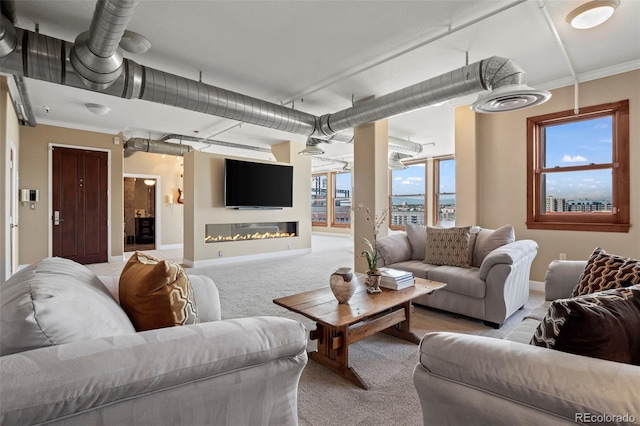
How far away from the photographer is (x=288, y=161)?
759 cm

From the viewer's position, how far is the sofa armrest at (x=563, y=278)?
216 cm

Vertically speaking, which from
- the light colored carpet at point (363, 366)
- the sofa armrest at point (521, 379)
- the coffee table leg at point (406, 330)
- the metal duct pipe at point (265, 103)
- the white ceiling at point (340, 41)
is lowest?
the light colored carpet at point (363, 366)

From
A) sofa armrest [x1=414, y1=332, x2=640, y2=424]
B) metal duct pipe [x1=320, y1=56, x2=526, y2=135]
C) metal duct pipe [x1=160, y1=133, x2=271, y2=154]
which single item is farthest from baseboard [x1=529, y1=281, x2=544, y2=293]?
metal duct pipe [x1=160, y1=133, x2=271, y2=154]

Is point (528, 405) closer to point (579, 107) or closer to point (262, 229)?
point (579, 107)

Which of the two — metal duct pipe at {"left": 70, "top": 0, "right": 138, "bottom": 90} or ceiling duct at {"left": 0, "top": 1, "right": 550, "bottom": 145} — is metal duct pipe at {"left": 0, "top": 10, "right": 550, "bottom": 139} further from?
metal duct pipe at {"left": 70, "top": 0, "right": 138, "bottom": 90}

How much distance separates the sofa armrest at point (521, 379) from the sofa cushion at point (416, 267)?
92.0 inches

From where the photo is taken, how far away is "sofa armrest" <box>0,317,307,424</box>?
2.40 feet

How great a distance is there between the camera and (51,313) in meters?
0.88

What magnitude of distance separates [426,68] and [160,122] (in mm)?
4806

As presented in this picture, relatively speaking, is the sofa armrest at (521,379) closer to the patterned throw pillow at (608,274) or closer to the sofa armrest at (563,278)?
the patterned throw pillow at (608,274)

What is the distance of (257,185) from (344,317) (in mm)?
5229

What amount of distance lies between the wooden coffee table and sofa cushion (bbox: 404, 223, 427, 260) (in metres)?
1.37

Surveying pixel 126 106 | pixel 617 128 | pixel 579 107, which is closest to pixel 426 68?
pixel 579 107

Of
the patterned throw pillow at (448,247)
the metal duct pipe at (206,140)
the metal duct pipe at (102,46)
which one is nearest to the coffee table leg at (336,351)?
the patterned throw pillow at (448,247)
